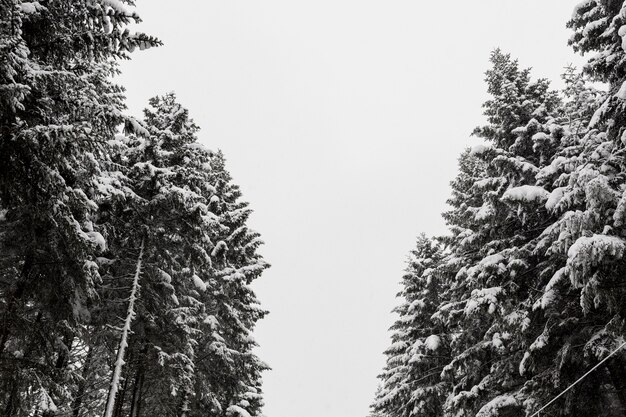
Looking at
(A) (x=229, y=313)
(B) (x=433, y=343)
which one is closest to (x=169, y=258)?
(A) (x=229, y=313)

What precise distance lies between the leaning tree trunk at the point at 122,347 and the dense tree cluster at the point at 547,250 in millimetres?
10397

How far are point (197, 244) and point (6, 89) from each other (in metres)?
10.1

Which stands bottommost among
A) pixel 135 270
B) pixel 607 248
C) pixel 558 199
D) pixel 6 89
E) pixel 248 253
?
pixel 607 248

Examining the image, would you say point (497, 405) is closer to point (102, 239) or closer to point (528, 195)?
point (528, 195)

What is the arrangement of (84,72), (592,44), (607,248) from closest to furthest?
(607,248) → (84,72) → (592,44)

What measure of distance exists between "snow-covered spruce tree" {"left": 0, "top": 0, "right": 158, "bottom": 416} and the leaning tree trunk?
2866 millimetres

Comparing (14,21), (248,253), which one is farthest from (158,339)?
(14,21)

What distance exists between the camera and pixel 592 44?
11133 mm

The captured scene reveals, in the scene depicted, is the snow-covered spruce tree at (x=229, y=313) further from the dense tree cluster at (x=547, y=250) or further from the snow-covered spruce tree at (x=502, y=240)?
the snow-covered spruce tree at (x=502, y=240)

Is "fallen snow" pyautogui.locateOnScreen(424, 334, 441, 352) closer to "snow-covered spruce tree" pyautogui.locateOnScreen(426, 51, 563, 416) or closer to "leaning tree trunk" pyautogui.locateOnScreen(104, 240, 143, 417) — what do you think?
"snow-covered spruce tree" pyautogui.locateOnScreen(426, 51, 563, 416)

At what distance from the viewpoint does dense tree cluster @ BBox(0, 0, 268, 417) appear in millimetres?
7352

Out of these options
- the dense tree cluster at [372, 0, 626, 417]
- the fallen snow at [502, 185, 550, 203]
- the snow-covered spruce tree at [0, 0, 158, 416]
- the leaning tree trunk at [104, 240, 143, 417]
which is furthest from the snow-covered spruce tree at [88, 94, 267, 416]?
the fallen snow at [502, 185, 550, 203]

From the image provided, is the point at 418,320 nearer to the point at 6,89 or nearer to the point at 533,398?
the point at 533,398

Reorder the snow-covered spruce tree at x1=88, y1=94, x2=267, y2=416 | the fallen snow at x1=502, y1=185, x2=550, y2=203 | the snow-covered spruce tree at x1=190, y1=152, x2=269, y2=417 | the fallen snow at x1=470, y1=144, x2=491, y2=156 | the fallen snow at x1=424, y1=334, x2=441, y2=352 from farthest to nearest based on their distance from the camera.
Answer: the fallen snow at x1=424, y1=334, x2=441, y2=352
the snow-covered spruce tree at x1=190, y1=152, x2=269, y2=417
the fallen snow at x1=470, y1=144, x2=491, y2=156
the snow-covered spruce tree at x1=88, y1=94, x2=267, y2=416
the fallen snow at x1=502, y1=185, x2=550, y2=203
